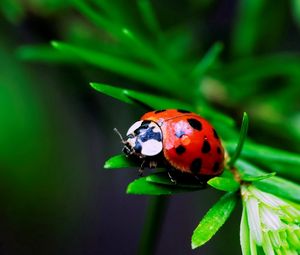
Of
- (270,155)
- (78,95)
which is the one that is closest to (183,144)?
(270,155)

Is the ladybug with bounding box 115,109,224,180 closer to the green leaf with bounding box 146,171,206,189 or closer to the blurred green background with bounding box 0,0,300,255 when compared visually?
the green leaf with bounding box 146,171,206,189

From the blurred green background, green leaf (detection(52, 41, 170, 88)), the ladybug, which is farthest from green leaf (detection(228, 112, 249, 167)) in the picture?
the blurred green background

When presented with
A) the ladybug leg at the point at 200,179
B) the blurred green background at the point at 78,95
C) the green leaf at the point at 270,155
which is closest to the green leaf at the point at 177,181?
the ladybug leg at the point at 200,179

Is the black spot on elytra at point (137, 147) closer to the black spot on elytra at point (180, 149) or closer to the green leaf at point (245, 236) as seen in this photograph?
the black spot on elytra at point (180, 149)

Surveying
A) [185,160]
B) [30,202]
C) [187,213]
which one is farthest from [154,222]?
[187,213]

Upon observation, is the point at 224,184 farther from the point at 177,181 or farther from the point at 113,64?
the point at 113,64

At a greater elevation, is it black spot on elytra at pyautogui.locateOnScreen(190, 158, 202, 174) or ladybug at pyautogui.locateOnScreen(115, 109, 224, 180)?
ladybug at pyautogui.locateOnScreen(115, 109, 224, 180)
